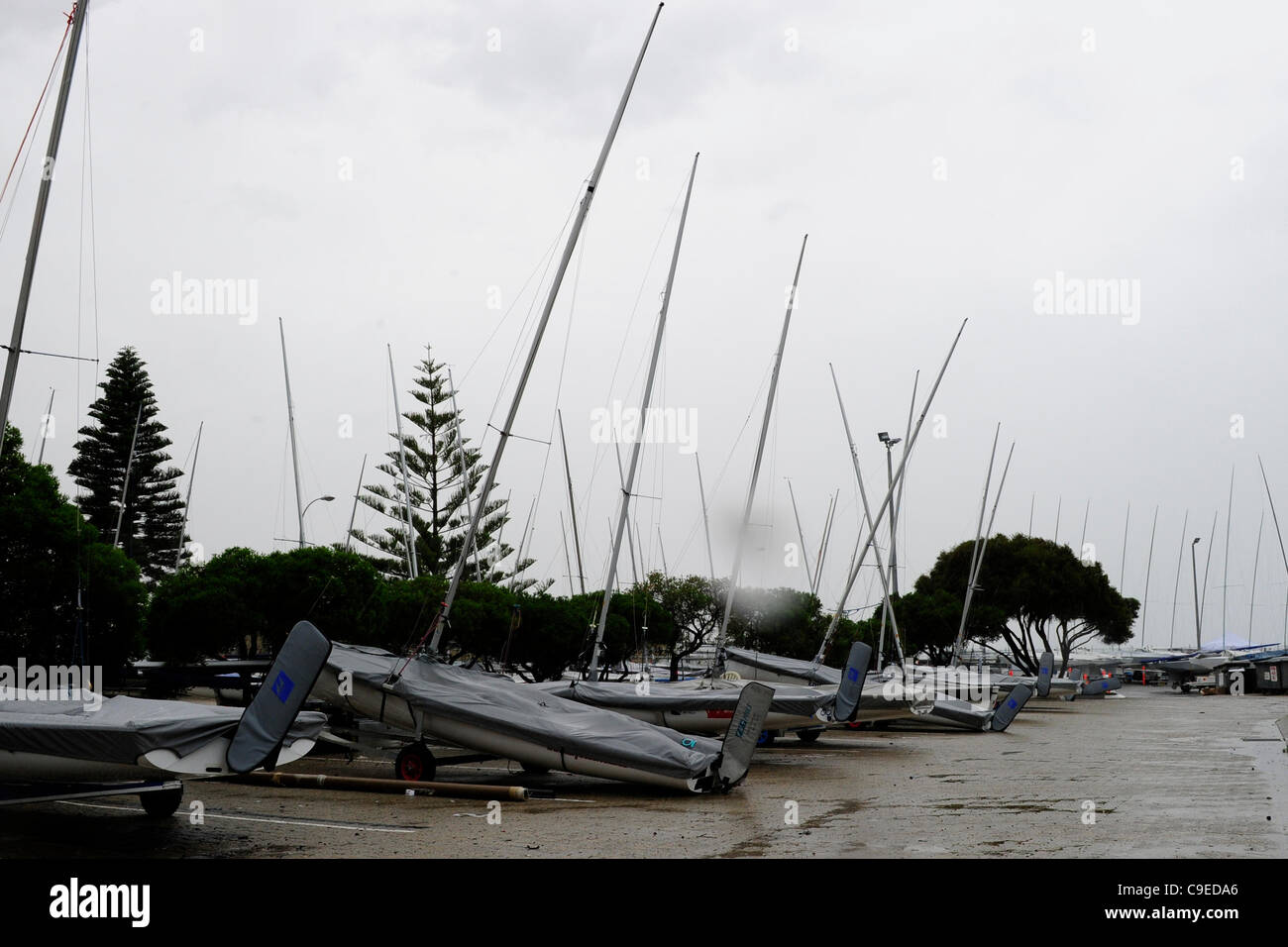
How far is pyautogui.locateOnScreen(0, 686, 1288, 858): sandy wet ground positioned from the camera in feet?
30.0

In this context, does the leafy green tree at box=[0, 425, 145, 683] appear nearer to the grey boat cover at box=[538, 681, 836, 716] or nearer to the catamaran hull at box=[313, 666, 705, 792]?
the catamaran hull at box=[313, 666, 705, 792]

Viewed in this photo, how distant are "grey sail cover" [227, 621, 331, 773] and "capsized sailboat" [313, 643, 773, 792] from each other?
457 centimetres

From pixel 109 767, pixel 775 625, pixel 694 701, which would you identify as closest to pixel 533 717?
pixel 694 701

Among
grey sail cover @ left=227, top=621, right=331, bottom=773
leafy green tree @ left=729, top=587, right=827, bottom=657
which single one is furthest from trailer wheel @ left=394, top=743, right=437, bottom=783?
leafy green tree @ left=729, top=587, right=827, bottom=657

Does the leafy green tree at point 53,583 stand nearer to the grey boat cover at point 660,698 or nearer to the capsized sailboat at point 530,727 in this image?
the capsized sailboat at point 530,727

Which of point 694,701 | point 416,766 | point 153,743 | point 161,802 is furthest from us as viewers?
point 694,701

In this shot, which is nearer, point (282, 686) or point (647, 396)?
point (282, 686)

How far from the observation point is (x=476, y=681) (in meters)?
14.8

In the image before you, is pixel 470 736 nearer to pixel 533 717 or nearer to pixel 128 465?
pixel 533 717

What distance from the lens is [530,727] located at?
13133mm

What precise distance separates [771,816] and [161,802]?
231 inches
